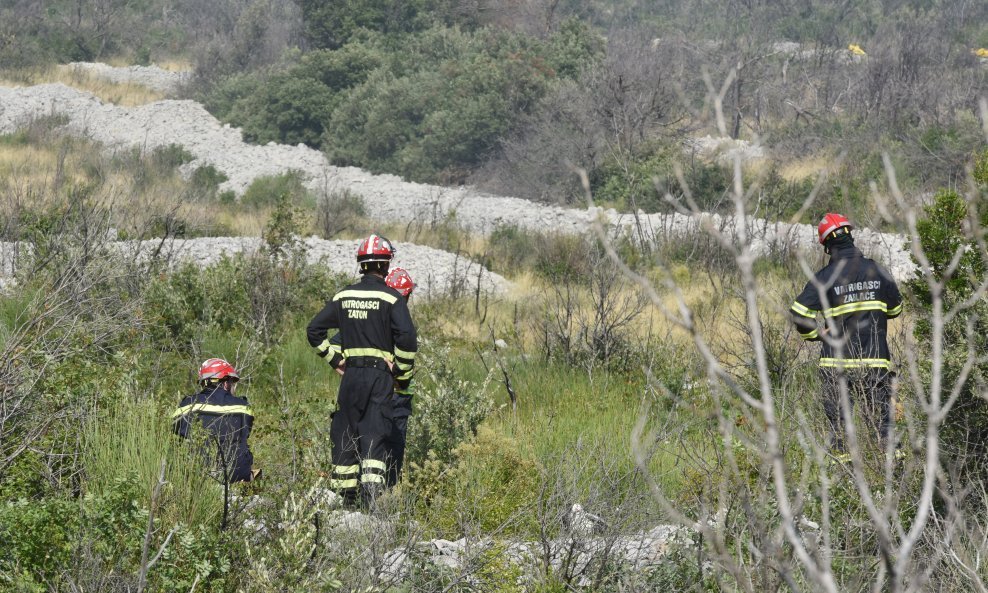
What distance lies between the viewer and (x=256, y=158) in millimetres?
30203

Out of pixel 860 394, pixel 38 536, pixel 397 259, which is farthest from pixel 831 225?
pixel 397 259

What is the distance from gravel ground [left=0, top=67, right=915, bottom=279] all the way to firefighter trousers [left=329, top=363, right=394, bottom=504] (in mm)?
12452

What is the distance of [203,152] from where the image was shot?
99.1 ft

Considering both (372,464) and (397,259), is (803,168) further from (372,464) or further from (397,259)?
(372,464)

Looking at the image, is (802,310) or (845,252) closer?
(802,310)

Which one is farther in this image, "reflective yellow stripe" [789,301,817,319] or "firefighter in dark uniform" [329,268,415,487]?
"reflective yellow stripe" [789,301,817,319]

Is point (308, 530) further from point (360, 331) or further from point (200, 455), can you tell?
point (360, 331)

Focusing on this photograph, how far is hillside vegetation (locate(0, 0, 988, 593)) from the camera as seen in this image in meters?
4.18

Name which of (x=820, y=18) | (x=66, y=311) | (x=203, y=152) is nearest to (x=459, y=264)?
(x=66, y=311)

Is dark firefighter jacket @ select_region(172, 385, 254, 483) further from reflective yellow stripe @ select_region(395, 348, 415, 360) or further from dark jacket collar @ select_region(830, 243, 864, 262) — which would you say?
dark jacket collar @ select_region(830, 243, 864, 262)

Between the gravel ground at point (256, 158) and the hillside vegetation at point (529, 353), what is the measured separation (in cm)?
83

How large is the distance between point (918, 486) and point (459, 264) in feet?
33.6

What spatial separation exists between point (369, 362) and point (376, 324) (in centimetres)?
24

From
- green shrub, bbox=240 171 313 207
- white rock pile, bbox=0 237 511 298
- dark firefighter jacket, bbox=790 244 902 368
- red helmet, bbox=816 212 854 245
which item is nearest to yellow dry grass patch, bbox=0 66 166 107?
green shrub, bbox=240 171 313 207
